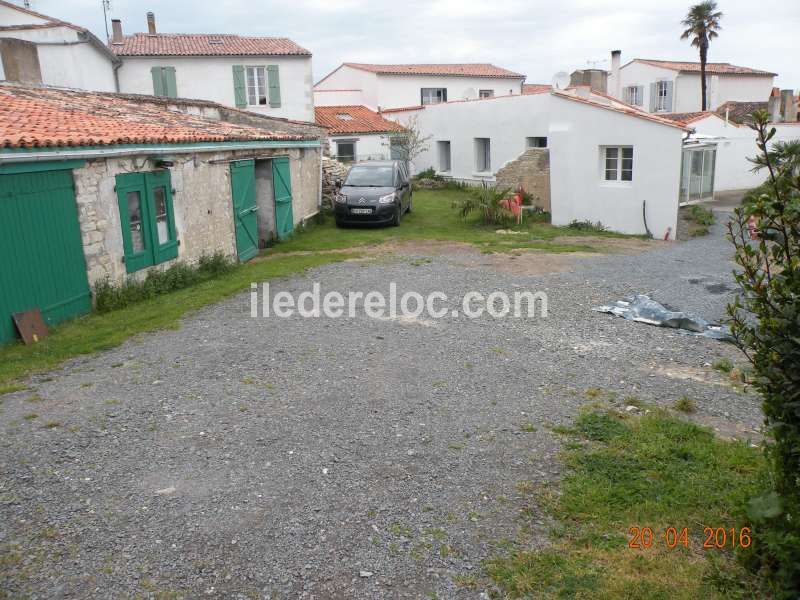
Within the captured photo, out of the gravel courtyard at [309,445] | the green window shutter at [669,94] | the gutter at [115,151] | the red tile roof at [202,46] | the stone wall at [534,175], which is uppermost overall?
the red tile roof at [202,46]

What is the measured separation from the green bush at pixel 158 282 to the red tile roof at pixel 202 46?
16.0 metres

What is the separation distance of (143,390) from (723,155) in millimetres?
27088

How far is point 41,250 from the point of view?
340 inches

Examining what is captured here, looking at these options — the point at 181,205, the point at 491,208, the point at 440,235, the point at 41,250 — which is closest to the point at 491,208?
the point at 491,208

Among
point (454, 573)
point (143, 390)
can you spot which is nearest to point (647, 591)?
point (454, 573)

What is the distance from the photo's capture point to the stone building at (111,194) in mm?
8359

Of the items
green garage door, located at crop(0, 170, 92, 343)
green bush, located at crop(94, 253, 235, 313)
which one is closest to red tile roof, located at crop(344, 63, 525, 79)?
green bush, located at crop(94, 253, 235, 313)

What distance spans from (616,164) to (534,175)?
338 centimetres

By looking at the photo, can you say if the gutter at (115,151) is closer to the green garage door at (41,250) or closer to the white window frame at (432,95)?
the green garage door at (41,250)

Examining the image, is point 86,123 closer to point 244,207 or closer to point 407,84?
point 244,207

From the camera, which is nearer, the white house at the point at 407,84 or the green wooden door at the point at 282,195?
the green wooden door at the point at 282,195

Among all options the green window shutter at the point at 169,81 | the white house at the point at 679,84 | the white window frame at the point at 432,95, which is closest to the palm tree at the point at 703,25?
the white house at the point at 679,84

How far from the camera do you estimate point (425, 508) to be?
443cm

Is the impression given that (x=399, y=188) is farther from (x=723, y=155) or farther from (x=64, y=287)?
(x=723, y=155)
